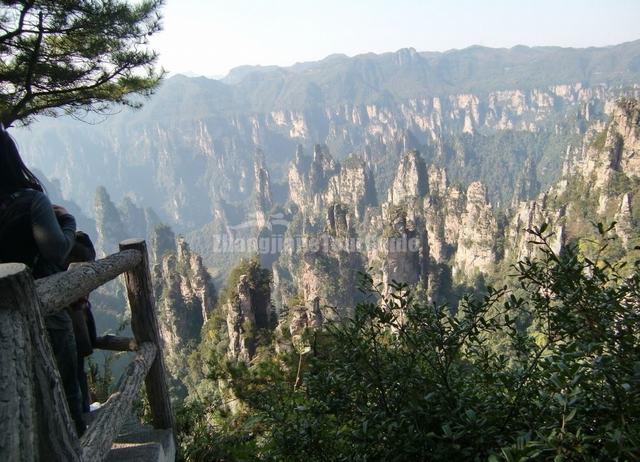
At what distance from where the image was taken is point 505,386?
2.02 meters

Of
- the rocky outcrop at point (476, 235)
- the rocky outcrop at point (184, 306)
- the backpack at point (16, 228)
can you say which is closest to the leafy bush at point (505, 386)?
the backpack at point (16, 228)

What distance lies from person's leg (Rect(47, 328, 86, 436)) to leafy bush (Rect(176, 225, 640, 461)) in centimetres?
111

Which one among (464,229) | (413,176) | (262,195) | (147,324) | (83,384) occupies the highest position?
(147,324)

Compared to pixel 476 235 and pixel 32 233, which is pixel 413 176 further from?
pixel 32 233

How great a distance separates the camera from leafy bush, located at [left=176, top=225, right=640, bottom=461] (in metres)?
1.55

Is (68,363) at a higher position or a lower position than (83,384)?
higher

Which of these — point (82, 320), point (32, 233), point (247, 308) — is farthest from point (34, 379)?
point (247, 308)

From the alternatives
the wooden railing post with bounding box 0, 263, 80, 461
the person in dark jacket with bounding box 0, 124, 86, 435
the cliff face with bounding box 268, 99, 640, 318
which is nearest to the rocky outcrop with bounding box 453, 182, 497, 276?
the cliff face with bounding box 268, 99, 640, 318

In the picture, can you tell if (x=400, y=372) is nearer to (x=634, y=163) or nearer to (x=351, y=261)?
(x=351, y=261)

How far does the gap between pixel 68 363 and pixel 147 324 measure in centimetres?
58

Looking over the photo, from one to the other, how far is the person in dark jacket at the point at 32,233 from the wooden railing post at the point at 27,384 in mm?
1166

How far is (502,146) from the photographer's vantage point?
545 feet

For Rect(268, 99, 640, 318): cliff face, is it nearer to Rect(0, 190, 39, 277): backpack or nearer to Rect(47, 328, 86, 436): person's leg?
Rect(47, 328, 86, 436): person's leg

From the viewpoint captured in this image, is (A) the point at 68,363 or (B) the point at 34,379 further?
(A) the point at 68,363
